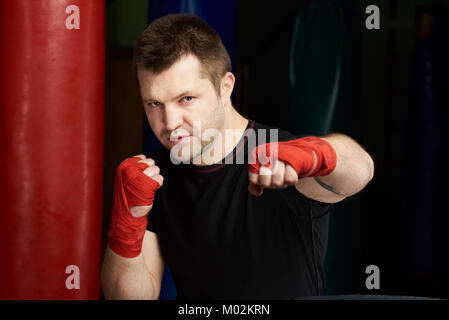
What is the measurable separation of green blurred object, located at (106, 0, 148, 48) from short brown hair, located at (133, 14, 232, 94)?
63.3 inches

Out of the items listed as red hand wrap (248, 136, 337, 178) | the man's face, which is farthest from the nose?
red hand wrap (248, 136, 337, 178)

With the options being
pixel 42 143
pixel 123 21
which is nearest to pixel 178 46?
pixel 42 143

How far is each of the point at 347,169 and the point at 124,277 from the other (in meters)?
0.49

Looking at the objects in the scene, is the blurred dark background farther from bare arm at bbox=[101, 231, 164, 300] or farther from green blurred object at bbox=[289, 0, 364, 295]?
bare arm at bbox=[101, 231, 164, 300]

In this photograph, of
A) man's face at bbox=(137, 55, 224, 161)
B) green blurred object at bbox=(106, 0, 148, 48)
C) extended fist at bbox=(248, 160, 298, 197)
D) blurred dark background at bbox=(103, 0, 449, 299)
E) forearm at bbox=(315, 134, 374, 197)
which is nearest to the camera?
extended fist at bbox=(248, 160, 298, 197)

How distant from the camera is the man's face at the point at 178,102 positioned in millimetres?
817

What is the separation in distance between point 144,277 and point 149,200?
0.64ft

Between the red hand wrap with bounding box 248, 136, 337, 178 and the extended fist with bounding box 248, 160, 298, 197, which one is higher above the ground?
the red hand wrap with bounding box 248, 136, 337, 178

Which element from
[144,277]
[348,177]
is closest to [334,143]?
[348,177]

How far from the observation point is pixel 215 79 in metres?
0.88

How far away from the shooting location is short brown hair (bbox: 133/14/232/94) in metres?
0.82

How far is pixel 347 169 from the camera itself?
71 centimetres

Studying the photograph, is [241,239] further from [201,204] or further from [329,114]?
[329,114]
